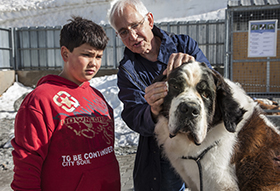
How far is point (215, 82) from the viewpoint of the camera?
5.93 ft

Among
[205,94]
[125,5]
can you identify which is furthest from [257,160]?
[125,5]

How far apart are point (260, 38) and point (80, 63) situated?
554 cm

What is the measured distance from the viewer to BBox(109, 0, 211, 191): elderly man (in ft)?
7.51

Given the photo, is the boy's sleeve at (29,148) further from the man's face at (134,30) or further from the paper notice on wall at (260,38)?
the paper notice on wall at (260,38)

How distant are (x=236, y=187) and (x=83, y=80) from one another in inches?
52.9

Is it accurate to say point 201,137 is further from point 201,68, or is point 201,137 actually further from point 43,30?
point 43,30

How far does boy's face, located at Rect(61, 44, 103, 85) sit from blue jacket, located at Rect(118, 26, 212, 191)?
1.40 feet

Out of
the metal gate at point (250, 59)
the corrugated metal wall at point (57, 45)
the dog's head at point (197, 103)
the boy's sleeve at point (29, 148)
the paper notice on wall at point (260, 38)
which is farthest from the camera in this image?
the corrugated metal wall at point (57, 45)

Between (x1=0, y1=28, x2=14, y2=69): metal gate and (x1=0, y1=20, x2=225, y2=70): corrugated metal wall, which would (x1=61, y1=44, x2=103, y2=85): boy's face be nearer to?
(x1=0, y1=20, x2=225, y2=70): corrugated metal wall

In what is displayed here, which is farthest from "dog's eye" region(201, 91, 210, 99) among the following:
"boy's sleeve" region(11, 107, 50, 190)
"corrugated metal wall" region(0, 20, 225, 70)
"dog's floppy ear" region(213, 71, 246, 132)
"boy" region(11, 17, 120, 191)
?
"corrugated metal wall" region(0, 20, 225, 70)

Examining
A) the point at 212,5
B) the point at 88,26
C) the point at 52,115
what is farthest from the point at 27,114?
the point at 212,5

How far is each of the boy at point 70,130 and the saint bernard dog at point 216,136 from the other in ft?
1.82

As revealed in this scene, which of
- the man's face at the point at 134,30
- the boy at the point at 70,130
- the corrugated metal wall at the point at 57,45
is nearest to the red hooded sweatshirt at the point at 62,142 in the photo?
the boy at the point at 70,130

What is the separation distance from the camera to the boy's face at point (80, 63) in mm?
1906
